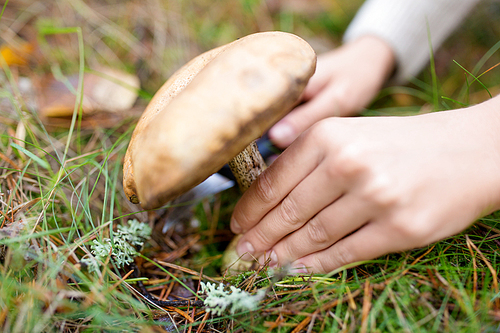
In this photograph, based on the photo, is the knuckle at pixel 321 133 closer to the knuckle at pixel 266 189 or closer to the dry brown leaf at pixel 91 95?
the knuckle at pixel 266 189

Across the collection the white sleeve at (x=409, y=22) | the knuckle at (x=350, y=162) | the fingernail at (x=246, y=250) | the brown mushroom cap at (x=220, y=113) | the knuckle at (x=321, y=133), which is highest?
the white sleeve at (x=409, y=22)

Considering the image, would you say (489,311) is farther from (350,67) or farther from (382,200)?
(350,67)

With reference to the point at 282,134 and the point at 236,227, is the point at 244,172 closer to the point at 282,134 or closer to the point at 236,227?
the point at 236,227

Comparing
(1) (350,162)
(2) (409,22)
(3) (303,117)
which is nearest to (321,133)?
(1) (350,162)

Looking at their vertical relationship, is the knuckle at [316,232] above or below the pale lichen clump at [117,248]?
above

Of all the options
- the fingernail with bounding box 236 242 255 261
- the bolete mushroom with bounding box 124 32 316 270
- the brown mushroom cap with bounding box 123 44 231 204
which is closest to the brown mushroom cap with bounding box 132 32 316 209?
the bolete mushroom with bounding box 124 32 316 270

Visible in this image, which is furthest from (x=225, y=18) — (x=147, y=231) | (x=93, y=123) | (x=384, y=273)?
(x=384, y=273)

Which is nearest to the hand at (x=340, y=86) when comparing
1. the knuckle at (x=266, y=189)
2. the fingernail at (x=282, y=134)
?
the fingernail at (x=282, y=134)
